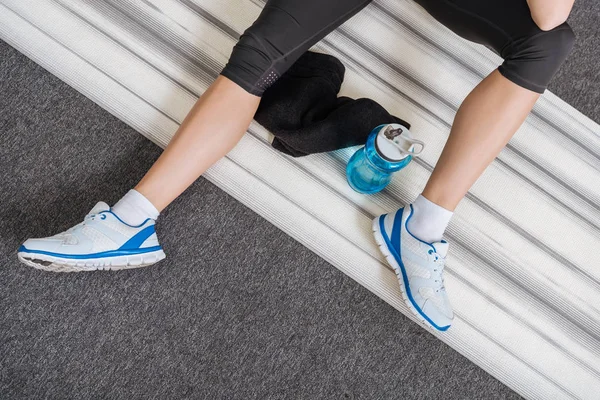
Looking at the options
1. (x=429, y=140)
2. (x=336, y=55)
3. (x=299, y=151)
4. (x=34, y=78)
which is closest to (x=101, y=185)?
(x=34, y=78)

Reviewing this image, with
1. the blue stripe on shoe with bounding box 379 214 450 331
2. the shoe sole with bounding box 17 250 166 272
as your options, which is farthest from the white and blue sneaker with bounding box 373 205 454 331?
the shoe sole with bounding box 17 250 166 272

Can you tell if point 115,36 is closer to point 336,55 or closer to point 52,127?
point 52,127

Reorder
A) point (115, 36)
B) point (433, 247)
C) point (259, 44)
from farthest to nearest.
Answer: point (115, 36) → point (433, 247) → point (259, 44)

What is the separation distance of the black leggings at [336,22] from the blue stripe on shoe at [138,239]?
331mm

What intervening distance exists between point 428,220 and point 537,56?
1.15ft

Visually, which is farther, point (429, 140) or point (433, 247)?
point (429, 140)

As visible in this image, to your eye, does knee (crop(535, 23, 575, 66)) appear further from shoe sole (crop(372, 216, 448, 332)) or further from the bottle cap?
shoe sole (crop(372, 216, 448, 332))

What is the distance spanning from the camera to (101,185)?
1.08 metres

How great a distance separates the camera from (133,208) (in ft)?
3.14

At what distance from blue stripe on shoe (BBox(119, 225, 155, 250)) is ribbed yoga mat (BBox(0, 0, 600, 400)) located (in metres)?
0.18

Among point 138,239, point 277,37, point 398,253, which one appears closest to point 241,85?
point 277,37

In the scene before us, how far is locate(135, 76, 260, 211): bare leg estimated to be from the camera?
95 centimetres

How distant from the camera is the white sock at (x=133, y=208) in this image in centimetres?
96

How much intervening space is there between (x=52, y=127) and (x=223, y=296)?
1.67 feet
